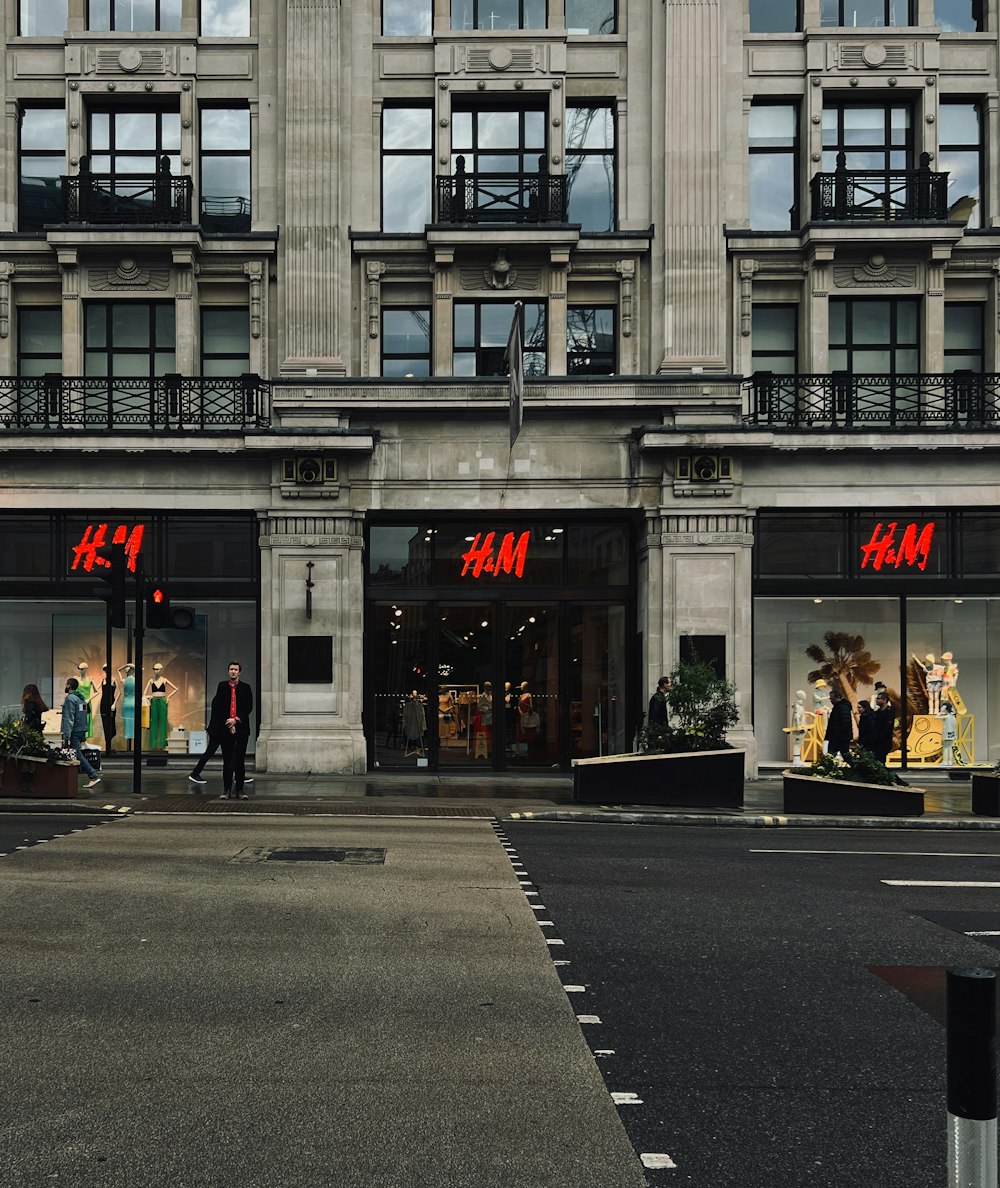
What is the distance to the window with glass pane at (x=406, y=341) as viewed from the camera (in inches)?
946

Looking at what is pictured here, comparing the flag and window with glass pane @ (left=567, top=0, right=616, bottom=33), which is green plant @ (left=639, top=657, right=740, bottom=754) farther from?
window with glass pane @ (left=567, top=0, right=616, bottom=33)

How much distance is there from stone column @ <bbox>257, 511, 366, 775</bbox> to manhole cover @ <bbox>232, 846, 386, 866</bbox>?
410 inches

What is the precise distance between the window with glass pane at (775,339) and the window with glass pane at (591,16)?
6.63m

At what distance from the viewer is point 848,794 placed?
1781 cm

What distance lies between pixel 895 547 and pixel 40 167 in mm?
18995

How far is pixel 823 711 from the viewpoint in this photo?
23.8m

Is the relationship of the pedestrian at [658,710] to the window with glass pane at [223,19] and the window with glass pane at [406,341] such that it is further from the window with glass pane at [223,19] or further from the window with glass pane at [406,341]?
the window with glass pane at [223,19]

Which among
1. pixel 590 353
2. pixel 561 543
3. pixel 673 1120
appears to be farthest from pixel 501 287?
pixel 673 1120

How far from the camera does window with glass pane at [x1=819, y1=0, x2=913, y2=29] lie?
23.9 m

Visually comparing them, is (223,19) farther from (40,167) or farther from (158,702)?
(158,702)

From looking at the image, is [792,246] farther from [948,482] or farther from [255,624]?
[255,624]

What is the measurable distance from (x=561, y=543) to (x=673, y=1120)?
19671mm

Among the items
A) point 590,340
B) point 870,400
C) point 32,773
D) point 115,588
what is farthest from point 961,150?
point 32,773

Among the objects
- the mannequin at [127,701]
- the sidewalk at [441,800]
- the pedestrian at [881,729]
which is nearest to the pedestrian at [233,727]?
the sidewalk at [441,800]
